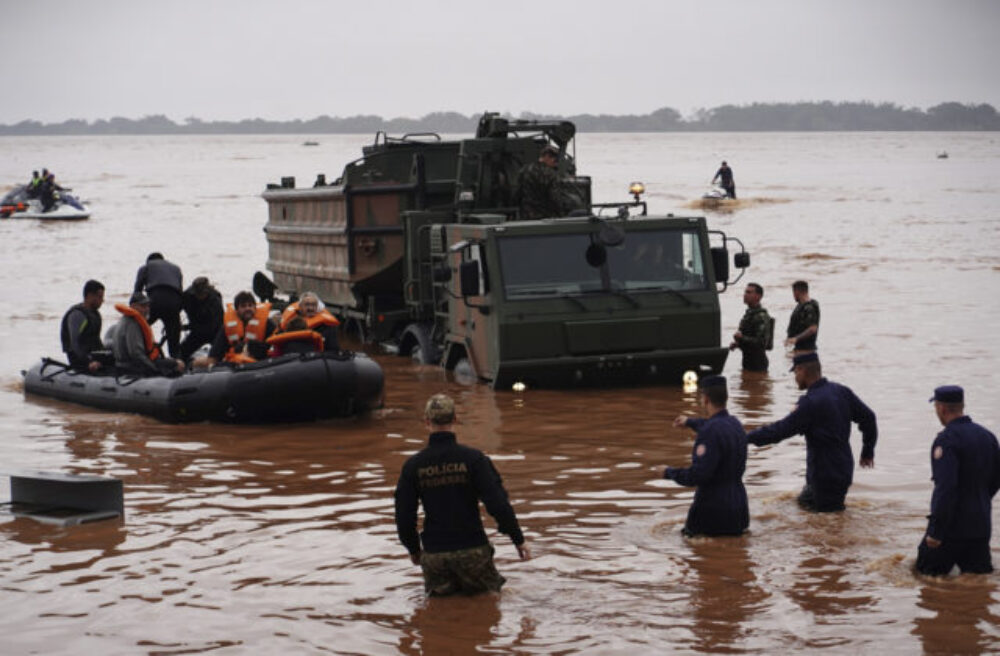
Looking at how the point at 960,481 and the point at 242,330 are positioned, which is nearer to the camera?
the point at 960,481

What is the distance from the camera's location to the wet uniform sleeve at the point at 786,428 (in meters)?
9.62

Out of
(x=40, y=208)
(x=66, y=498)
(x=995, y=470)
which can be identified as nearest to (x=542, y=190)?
(x=66, y=498)

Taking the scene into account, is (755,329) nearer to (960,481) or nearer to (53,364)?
(53,364)

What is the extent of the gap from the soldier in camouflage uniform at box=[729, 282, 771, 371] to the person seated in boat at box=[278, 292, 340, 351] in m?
4.64

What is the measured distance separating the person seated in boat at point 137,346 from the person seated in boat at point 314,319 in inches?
54.8

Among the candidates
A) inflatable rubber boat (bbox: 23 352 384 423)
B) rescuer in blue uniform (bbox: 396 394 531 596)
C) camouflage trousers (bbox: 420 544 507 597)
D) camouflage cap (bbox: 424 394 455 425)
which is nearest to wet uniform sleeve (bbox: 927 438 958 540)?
rescuer in blue uniform (bbox: 396 394 531 596)

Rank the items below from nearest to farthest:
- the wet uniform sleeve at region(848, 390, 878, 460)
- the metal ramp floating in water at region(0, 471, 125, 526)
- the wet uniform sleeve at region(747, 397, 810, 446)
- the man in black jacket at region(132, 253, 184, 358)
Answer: the wet uniform sleeve at region(747, 397, 810, 446)
the wet uniform sleeve at region(848, 390, 878, 460)
the metal ramp floating in water at region(0, 471, 125, 526)
the man in black jacket at region(132, 253, 184, 358)

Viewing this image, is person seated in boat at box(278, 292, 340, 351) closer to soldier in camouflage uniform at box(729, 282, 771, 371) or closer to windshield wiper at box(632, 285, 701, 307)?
windshield wiper at box(632, 285, 701, 307)

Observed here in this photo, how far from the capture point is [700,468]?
A: 356 inches

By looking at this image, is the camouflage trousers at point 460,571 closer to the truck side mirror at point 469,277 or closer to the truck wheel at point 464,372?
the truck side mirror at point 469,277

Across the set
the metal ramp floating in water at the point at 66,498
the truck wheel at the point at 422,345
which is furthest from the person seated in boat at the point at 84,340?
the metal ramp floating in water at the point at 66,498

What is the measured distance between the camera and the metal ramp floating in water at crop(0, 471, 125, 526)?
10711mm

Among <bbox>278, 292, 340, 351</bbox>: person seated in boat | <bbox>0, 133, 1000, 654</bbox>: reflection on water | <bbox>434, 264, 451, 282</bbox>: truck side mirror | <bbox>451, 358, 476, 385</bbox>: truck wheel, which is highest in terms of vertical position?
<bbox>434, 264, 451, 282</bbox>: truck side mirror

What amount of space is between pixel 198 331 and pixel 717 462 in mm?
9536
